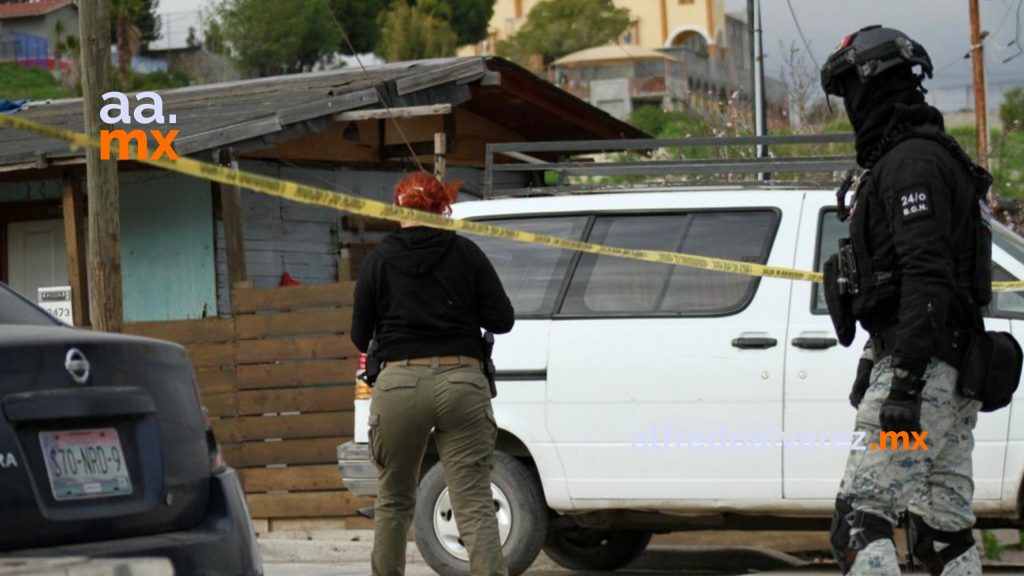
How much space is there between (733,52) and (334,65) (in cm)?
3460

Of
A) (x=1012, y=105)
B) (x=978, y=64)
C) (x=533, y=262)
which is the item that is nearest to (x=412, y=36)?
(x=1012, y=105)

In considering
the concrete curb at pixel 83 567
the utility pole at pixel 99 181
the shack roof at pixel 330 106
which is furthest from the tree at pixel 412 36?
the concrete curb at pixel 83 567

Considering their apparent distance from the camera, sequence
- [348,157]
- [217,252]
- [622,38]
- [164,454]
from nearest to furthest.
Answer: [164,454] < [217,252] < [348,157] < [622,38]

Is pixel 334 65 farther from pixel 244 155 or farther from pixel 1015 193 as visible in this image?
pixel 244 155

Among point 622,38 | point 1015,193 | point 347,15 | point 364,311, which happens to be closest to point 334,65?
point 347,15

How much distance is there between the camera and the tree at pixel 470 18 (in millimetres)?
78250

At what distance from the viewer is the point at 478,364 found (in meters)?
6.89

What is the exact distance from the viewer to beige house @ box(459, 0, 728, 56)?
102 m

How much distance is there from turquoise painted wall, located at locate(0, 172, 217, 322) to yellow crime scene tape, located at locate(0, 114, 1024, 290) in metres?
6.81

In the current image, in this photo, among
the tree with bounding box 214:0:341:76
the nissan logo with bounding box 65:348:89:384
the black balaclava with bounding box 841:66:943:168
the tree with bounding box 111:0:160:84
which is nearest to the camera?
the nissan logo with bounding box 65:348:89:384

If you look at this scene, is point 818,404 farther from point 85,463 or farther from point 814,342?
point 85,463

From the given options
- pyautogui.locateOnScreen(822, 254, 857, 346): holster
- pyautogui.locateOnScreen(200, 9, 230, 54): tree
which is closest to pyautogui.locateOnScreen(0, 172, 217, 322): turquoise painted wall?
pyautogui.locateOnScreen(822, 254, 857, 346): holster

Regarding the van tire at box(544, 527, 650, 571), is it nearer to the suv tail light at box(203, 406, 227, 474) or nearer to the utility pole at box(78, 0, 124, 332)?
the utility pole at box(78, 0, 124, 332)

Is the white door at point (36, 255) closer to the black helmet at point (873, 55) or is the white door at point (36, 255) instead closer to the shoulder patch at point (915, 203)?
the black helmet at point (873, 55)
